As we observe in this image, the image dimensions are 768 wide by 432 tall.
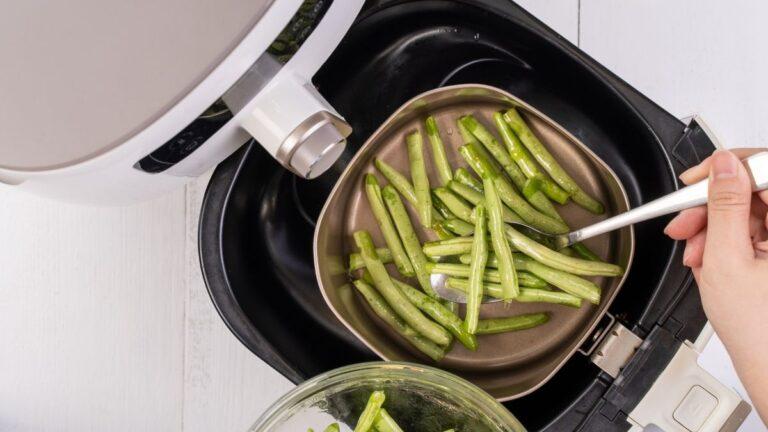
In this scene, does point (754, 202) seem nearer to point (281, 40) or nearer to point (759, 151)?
point (759, 151)

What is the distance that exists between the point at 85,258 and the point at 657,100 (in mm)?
939

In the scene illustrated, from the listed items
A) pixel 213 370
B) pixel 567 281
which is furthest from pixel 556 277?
pixel 213 370

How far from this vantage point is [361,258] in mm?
1044

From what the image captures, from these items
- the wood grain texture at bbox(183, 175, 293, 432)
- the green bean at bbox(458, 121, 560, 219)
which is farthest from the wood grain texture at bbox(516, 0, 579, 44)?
the wood grain texture at bbox(183, 175, 293, 432)

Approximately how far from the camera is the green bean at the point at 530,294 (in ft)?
3.17

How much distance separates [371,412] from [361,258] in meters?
0.26

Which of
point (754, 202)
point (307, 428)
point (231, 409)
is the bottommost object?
point (231, 409)

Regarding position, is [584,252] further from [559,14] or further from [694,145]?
[559,14]

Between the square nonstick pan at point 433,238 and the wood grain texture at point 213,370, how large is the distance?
0.73ft

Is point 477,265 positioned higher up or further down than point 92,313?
higher up

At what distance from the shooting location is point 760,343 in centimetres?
81

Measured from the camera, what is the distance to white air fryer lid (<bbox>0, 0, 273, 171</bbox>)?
620 mm

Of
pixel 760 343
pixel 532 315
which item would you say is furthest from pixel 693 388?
pixel 532 315

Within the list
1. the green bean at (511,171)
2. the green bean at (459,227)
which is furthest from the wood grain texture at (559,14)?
the green bean at (459,227)
